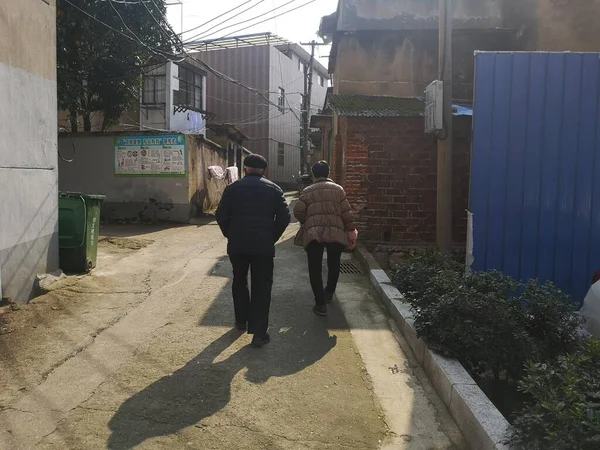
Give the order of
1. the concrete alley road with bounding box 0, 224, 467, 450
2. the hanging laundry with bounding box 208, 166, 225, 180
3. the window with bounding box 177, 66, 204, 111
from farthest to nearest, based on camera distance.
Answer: the window with bounding box 177, 66, 204, 111
the hanging laundry with bounding box 208, 166, 225, 180
the concrete alley road with bounding box 0, 224, 467, 450

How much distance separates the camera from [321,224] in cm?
514

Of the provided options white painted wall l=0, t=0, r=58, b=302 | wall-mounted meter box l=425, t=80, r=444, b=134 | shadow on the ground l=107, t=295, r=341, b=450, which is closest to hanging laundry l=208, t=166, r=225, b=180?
white painted wall l=0, t=0, r=58, b=302

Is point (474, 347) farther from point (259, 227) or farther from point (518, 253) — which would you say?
point (518, 253)

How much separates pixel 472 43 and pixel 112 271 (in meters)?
7.22

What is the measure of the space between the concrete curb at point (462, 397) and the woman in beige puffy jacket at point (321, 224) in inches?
36.7

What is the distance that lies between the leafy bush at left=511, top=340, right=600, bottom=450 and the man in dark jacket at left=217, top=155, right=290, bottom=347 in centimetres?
224

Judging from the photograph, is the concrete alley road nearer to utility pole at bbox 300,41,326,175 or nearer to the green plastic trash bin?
the green plastic trash bin

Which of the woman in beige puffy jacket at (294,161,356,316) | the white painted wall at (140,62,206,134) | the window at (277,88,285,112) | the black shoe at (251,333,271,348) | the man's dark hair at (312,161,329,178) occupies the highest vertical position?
the window at (277,88,285,112)

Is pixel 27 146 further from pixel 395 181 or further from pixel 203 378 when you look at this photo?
pixel 395 181

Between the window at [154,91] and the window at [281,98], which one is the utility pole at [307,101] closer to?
the window at [281,98]

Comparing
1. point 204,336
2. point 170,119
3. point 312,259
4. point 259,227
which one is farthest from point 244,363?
point 170,119

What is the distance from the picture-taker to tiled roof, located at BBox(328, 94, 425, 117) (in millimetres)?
7711

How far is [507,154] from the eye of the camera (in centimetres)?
548

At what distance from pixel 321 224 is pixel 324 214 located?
0.12 m
